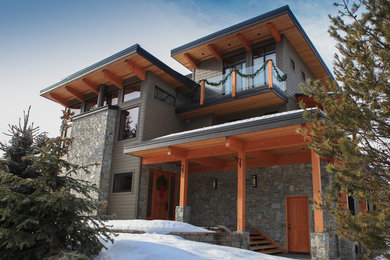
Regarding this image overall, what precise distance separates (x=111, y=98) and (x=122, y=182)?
4169mm

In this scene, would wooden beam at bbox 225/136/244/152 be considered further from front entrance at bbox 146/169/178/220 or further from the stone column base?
front entrance at bbox 146/169/178/220

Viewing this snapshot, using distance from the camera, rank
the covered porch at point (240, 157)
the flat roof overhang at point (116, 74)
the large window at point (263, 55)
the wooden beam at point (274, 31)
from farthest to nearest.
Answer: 1. the large window at point (263, 55)
2. the flat roof overhang at point (116, 74)
3. the wooden beam at point (274, 31)
4. the covered porch at point (240, 157)

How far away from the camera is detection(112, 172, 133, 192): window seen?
1216 cm

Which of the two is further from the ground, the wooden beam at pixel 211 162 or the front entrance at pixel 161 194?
the wooden beam at pixel 211 162

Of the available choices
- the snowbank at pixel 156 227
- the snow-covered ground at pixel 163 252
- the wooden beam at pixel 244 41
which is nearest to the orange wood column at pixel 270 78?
the wooden beam at pixel 244 41

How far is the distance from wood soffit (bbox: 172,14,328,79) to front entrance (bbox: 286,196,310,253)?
6617 millimetres

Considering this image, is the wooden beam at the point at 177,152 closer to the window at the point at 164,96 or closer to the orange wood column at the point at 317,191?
the window at the point at 164,96

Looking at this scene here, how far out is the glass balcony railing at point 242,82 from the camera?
11.7 m

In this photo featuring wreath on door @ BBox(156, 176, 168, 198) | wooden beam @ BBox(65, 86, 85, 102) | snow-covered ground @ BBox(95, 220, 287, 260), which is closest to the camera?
snow-covered ground @ BBox(95, 220, 287, 260)

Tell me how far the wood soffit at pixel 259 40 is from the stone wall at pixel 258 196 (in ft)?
18.2

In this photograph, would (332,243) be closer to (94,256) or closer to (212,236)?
(212,236)

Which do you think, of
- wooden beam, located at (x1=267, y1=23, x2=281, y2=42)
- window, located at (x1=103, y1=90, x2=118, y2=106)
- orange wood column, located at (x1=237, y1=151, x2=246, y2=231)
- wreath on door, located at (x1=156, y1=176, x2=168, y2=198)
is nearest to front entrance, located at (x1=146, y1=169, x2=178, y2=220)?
wreath on door, located at (x1=156, y1=176, x2=168, y2=198)

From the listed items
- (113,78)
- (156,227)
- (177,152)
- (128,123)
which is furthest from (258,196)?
(113,78)

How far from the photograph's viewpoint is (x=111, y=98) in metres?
14.2
